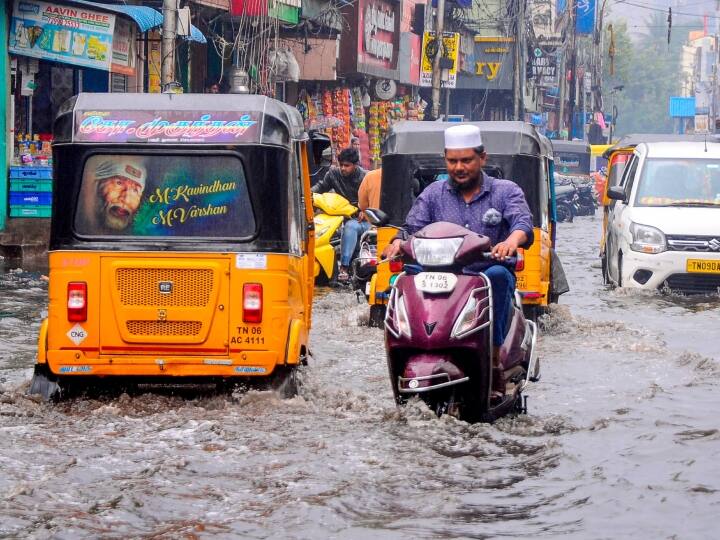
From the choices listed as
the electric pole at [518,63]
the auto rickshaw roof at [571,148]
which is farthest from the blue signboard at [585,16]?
the auto rickshaw roof at [571,148]

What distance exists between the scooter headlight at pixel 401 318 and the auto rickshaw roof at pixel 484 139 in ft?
18.1

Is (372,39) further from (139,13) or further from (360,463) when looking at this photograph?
(360,463)

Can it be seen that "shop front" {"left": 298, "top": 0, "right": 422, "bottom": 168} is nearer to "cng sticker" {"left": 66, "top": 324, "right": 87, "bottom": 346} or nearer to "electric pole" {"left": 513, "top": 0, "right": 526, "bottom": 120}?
"electric pole" {"left": 513, "top": 0, "right": 526, "bottom": 120}

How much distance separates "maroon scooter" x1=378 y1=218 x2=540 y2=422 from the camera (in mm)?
A: 6516

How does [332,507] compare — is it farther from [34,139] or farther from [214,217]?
[34,139]

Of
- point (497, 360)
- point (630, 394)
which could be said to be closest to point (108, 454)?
point (497, 360)

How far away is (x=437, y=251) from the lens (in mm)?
6562

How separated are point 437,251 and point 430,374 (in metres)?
0.58

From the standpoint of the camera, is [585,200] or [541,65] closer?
[585,200]

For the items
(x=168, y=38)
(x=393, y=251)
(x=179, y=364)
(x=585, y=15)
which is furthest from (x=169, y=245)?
(x=585, y=15)

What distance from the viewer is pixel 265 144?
7988mm

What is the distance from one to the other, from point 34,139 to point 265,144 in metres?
12.2

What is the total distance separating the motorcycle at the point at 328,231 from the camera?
15812 millimetres

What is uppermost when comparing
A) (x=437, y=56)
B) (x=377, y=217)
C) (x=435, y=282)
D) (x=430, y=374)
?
(x=437, y=56)
